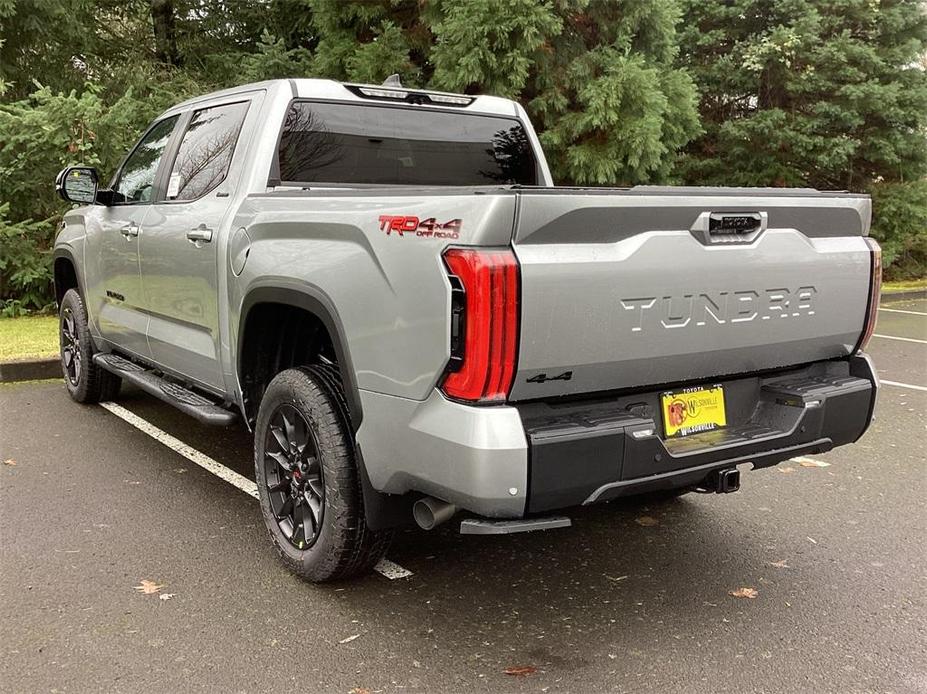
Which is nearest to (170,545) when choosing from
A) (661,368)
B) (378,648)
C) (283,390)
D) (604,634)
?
(283,390)

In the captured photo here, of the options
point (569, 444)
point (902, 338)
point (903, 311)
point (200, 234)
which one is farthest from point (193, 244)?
point (903, 311)

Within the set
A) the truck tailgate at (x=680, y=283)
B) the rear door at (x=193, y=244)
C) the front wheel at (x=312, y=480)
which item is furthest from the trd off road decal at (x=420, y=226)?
the rear door at (x=193, y=244)

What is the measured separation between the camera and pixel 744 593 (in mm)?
3461

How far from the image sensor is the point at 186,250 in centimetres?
432

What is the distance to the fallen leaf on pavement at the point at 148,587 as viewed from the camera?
340 cm

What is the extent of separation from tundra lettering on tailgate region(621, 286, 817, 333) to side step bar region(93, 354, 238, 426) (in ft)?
7.14

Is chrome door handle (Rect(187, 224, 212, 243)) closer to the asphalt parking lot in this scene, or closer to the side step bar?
the side step bar

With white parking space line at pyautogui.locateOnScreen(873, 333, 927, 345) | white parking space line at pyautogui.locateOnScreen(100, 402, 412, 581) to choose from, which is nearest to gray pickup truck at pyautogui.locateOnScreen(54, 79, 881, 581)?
white parking space line at pyautogui.locateOnScreen(100, 402, 412, 581)

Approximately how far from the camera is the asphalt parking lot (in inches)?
112

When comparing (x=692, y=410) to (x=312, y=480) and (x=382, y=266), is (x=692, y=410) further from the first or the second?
(x=312, y=480)

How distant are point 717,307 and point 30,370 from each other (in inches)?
248

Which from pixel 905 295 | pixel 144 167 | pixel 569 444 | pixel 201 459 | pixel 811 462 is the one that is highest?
pixel 144 167

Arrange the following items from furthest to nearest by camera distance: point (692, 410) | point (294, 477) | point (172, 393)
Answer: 1. point (172, 393)
2. point (294, 477)
3. point (692, 410)

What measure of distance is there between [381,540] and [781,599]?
63.0 inches
